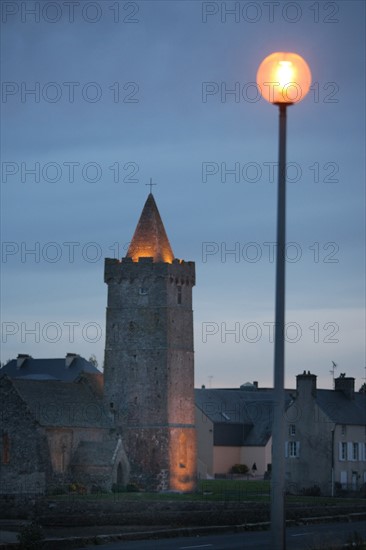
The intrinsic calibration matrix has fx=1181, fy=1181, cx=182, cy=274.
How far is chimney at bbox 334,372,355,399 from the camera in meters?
93.9

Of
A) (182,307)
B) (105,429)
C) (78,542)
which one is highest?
(182,307)

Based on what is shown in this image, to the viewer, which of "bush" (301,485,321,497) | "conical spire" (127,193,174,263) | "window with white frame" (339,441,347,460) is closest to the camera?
"bush" (301,485,321,497)

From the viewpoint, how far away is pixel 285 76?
18.3 meters

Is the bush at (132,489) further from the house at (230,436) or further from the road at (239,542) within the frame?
the road at (239,542)

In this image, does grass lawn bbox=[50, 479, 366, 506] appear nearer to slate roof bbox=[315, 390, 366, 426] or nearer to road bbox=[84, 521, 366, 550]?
slate roof bbox=[315, 390, 366, 426]

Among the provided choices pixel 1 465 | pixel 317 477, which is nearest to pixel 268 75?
pixel 1 465

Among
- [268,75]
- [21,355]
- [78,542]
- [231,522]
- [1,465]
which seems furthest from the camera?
[21,355]

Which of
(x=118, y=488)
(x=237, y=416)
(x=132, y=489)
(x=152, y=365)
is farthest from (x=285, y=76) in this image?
(x=237, y=416)

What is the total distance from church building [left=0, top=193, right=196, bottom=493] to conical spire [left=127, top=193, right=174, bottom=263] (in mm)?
78

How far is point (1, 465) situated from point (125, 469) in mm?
9688

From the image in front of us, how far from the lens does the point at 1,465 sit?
266 feet

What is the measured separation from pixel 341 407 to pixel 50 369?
38.1 m

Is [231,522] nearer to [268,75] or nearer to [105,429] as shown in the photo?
[268,75]

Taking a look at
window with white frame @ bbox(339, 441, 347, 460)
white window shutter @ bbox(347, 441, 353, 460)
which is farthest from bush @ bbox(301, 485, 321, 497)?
white window shutter @ bbox(347, 441, 353, 460)
